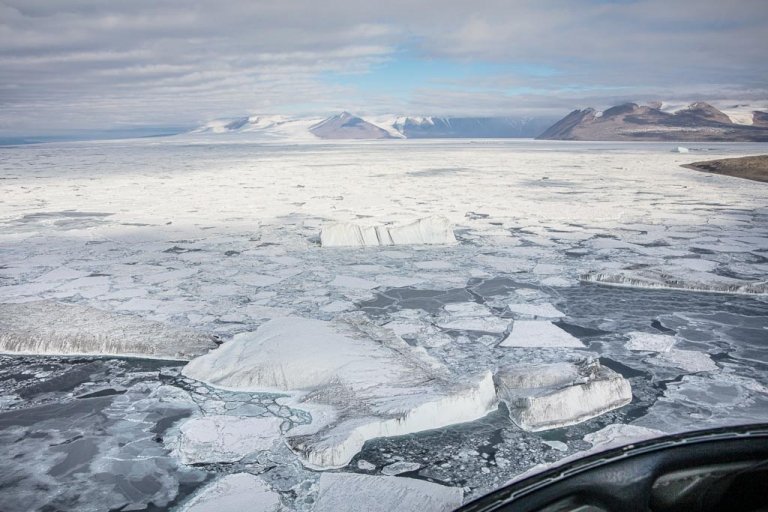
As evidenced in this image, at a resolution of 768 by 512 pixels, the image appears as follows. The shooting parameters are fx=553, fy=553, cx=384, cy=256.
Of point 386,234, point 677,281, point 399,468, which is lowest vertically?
point 399,468

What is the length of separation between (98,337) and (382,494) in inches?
79.6

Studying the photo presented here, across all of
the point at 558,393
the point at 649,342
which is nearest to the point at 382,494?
the point at 558,393

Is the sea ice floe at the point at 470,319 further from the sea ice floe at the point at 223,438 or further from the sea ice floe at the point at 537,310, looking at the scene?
the sea ice floe at the point at 223,438

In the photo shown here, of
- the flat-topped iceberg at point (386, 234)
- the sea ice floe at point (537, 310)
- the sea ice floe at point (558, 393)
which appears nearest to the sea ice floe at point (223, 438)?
the sea ice floe at point (558, 393)

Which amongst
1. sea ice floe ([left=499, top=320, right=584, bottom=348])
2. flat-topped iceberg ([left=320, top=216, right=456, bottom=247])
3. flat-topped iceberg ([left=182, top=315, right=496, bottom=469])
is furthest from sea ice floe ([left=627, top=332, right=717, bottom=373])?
flat-topped iceberg ([left=320, top=216, right=456, bottom=247])

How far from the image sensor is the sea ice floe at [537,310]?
3.49 metres

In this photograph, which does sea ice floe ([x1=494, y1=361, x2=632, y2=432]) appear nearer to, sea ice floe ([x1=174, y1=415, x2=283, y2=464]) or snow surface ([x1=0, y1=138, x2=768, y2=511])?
snow surface ([x1=0, y1=138, x2=768, y2=511])

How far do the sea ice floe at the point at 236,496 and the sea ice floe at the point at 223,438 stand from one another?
0.14 m

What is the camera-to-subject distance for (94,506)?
5.60 ft

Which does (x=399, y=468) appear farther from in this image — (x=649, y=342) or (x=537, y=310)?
(x=537, y=310)

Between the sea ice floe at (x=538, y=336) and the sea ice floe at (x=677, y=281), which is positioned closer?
the sea ice floe at (x=538, y=336)

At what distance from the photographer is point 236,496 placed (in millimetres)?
1745

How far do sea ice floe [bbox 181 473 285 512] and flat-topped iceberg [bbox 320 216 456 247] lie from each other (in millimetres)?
3779

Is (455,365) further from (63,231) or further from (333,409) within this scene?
(63,231)
